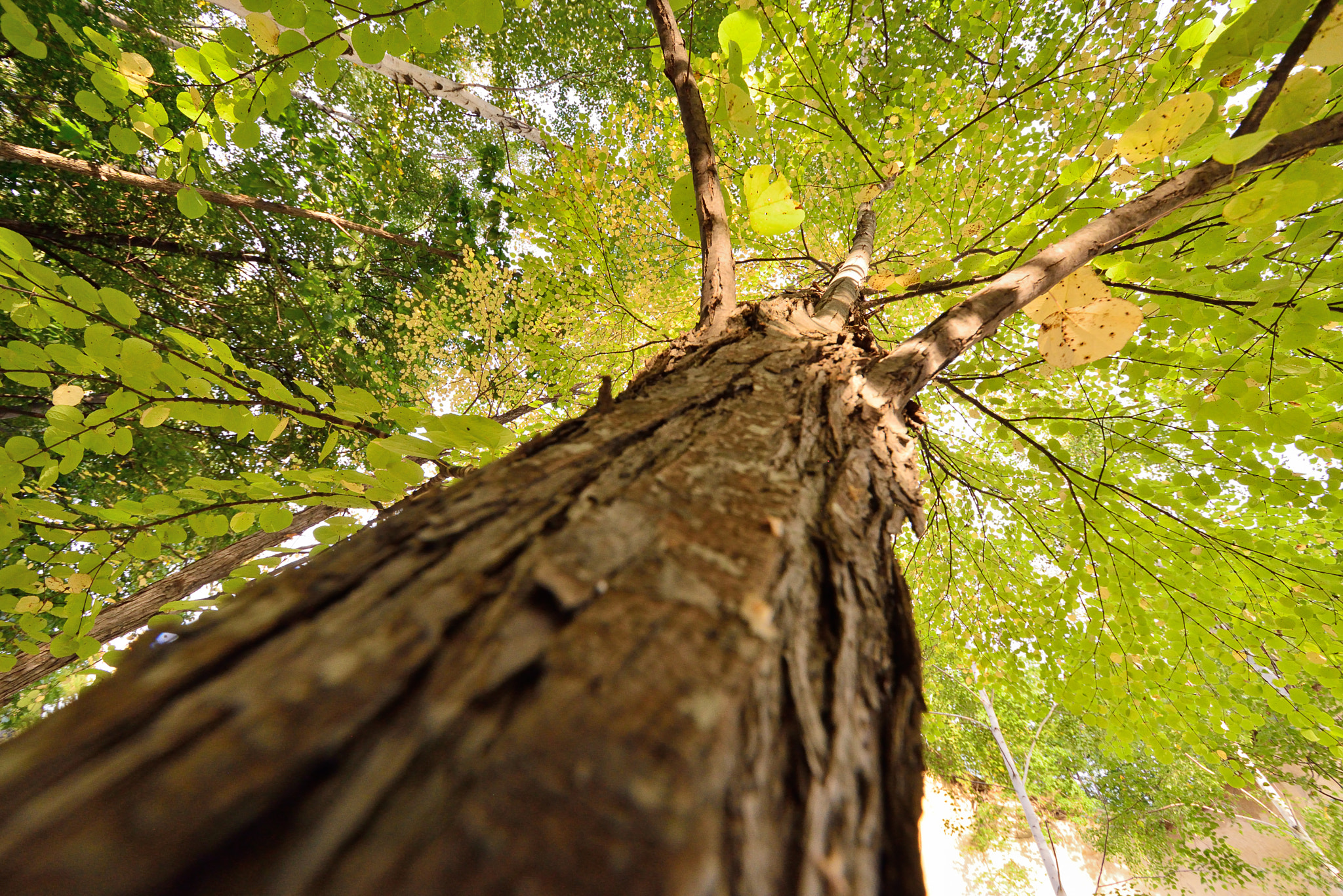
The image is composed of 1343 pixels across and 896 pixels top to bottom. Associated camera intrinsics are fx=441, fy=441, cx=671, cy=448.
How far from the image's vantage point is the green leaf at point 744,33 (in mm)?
1299

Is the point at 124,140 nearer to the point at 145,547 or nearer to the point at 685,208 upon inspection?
the point at 145,547

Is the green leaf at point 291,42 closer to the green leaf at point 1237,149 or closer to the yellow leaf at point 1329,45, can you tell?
the green leaf at point 1237,149

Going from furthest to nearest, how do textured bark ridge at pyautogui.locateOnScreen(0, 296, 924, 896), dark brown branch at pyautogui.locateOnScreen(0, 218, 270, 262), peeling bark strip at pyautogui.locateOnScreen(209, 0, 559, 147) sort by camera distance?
1. peeling bark strip at pyautogui.locateOnScreen(209, 0, 559, 147)
2. dark brown branch at pyautogui.locateOnScreen(0, 218, 270, 262)
3. textured bark ridge at pyautogui.locateOnScreen(0, 296, 924, 896)

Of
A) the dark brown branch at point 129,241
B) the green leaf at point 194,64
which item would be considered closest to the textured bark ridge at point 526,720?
the green leaf at point 194,64

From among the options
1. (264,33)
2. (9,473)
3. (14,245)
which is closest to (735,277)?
(264,33)

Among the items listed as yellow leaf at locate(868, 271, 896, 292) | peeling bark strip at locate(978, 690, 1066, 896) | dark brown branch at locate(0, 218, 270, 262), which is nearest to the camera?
yellow leaf at locate(868, 271, 896, 292)

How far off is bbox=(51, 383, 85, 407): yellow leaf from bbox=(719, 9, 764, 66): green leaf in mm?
2325

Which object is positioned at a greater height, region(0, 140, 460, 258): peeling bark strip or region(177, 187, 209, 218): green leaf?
region(0, 140, 460, 258): peeling bark strip

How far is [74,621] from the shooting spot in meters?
1.83

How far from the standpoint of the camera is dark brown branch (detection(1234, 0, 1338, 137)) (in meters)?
0.99

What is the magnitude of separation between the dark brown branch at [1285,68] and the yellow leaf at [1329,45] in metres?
0.01

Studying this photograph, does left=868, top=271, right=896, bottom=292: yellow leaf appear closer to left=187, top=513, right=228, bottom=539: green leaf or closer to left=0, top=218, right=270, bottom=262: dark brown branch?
left=187, top=513, right=228, bottom=539: green leaf

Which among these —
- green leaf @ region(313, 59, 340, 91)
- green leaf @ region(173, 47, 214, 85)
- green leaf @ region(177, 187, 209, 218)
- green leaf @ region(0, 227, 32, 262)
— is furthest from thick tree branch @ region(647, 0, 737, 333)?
green leaf @ region(0, 227, 32, 262)

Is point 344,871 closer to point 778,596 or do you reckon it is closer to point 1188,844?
point 778,596
